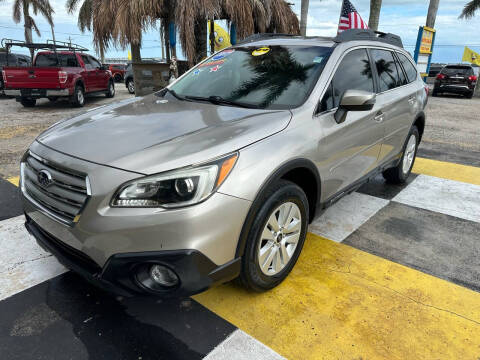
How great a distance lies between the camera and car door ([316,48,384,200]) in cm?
278

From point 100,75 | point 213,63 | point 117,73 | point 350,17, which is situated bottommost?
point 117,73

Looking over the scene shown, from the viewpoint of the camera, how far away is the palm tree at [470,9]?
70.9ft

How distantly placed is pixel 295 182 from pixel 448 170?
391 centimetres

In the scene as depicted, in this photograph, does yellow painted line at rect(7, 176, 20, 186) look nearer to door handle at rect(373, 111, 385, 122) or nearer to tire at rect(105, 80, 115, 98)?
door handle at rect(373, 111, 385, 122)

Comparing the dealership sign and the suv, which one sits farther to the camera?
the dealership sign

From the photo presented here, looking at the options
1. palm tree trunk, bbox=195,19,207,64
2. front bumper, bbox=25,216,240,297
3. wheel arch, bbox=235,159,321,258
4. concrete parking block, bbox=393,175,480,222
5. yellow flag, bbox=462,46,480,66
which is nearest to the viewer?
front bumper, bbox=25,216,240,297

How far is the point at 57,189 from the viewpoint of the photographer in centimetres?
208

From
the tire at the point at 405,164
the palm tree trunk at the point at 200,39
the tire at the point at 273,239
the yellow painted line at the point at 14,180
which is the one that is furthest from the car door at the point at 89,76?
the tire at the point at 273,239

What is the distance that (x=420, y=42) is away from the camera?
18.8 metres

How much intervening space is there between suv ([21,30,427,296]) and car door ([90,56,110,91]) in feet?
37.1

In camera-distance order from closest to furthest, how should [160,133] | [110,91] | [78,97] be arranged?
[160,133] → [78,97] → [110,91]

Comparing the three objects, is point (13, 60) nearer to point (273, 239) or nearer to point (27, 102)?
point (27, 102)

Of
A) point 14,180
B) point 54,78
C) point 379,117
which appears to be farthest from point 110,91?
point 379,117

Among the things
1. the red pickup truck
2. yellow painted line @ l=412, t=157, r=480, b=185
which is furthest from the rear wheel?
yellow painted line @ l=412, t=157, r=480, b=185
